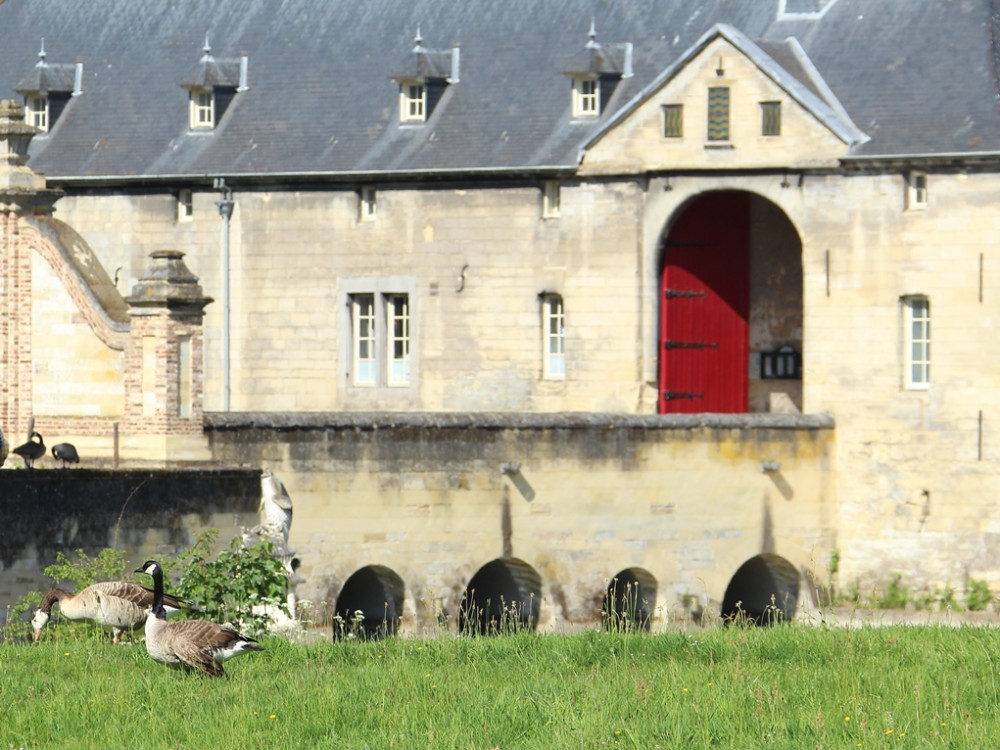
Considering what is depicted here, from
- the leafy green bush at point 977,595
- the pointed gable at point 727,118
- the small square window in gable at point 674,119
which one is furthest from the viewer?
the small square window in gable at point 674,119

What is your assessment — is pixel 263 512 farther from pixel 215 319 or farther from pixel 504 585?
pixel 215 319

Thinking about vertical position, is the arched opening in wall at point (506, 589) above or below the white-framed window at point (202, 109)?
below

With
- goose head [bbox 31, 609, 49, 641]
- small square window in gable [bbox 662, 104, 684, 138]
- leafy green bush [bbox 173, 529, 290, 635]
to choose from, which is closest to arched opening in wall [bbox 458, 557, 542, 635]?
small square window in gable [bbox 662, 104, 684, 138]

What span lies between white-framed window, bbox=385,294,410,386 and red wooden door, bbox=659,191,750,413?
415 centimetres

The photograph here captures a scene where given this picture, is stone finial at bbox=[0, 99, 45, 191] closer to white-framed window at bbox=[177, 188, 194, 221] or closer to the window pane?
the window pane

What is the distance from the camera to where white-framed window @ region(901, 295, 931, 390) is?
105ft

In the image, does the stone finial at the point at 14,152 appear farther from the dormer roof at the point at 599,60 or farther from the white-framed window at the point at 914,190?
the white-framed window at the point at 914,190

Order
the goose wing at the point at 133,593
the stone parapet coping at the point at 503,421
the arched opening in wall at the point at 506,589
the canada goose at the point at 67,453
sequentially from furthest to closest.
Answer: the arched opening in wall at the point at 506,589 < the stone parapet coping at the point at 503,421 < the canada goose at the point at 67,453 < the goose wing at the point at 133,593

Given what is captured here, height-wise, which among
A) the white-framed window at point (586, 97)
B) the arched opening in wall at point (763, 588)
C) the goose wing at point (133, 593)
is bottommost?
the arched opening in wall at point (763, 588)

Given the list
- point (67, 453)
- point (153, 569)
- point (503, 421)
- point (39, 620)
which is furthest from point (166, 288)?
point (153, 569)

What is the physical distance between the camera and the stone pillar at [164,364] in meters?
24.8

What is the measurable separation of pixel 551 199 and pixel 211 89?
21.5ft

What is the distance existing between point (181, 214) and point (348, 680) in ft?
76.1

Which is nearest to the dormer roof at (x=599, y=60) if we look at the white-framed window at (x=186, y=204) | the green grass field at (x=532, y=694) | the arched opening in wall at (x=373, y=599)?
the white-framed window at (x=186, y=204)
